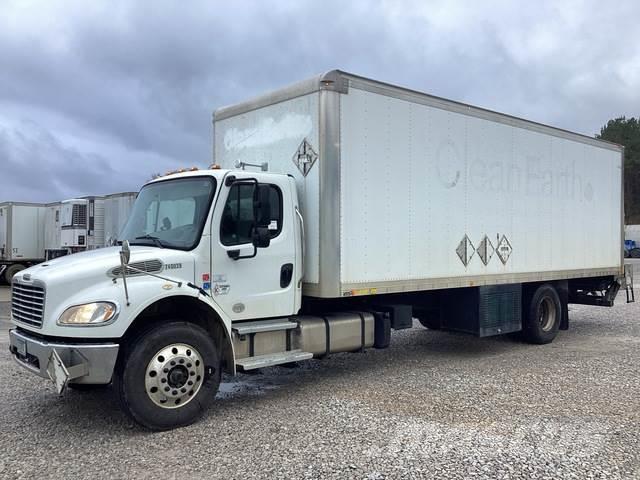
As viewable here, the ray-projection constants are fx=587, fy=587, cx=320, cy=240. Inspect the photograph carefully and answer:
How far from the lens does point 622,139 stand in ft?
228

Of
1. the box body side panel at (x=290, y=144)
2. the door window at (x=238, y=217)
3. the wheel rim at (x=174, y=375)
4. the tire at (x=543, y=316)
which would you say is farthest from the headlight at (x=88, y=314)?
the tire at (x=543, y=316)

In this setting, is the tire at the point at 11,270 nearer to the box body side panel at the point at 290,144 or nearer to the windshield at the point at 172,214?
the box body side panel at the point at 290,144

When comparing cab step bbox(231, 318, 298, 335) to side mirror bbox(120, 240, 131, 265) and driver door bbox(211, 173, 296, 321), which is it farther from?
side mirror bbox(120, 240, 131, 265)

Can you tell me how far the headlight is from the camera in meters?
5.16

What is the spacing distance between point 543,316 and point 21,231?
20.5m

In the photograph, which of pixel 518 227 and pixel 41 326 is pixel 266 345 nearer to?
pixel 41 326

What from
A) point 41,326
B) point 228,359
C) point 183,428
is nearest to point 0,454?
point 41,326

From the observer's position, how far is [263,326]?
21.0ft

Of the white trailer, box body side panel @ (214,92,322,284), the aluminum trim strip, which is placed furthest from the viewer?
the white trailer

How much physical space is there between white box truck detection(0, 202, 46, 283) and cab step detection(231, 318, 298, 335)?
64.0ft

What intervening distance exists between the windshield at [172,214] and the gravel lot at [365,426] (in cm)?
184

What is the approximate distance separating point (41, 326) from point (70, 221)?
56.2 ft

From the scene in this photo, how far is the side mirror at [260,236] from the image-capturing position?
616cm

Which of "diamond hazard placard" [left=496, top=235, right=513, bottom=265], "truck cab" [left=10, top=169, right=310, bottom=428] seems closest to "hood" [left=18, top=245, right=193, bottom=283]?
"truck cab" [left=10, top=169, right=310, bottom=428]
